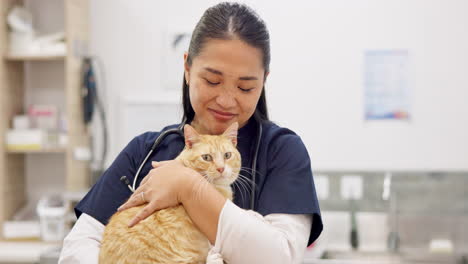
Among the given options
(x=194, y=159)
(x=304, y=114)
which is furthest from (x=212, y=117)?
(x=304, y=114)

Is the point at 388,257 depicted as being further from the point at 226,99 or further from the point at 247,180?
the point at 226,99

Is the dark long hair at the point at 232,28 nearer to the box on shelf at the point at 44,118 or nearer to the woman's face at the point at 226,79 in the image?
the woman's face at the point at 226,79

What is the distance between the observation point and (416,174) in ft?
10.3

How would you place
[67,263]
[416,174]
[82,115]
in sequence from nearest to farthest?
[67,263], [416,174], [82,115]

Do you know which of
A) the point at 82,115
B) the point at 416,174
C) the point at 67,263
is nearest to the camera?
the point at 67,263

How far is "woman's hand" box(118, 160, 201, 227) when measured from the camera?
3.38ft

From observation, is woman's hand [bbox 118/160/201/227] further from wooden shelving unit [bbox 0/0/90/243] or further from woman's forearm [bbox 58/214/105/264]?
Answer: wooden shelving unit [bbox 0/0/90/243]

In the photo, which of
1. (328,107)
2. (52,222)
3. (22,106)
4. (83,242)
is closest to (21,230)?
(52,222)

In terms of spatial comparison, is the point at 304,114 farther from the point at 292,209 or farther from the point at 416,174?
the point at 292,209

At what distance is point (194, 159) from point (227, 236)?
262 millimetres

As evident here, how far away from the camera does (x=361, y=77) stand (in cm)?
325

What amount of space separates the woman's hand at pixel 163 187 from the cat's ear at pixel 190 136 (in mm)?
102

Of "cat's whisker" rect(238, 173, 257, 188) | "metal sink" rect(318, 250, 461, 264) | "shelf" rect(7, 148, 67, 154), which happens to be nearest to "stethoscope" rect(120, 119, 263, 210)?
"cat's whisker" rect(238, 173, 257, 188)

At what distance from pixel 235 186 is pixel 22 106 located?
8.89 ft
